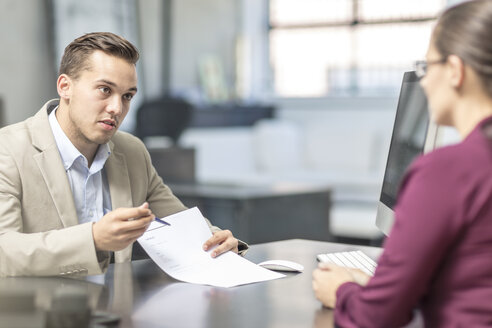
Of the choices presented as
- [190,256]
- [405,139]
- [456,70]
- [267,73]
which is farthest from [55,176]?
[267,73]

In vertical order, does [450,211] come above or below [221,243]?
above

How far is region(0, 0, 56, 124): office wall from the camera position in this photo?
6.05 m

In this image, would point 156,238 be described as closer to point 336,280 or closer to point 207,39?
point 336,280

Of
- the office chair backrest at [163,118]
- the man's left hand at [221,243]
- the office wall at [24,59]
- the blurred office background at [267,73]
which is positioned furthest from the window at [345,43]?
the man's left hand at [221,243]

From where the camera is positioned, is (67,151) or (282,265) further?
(67,151)

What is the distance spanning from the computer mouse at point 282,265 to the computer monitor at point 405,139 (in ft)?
0.92

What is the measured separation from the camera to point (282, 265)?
1.85 m

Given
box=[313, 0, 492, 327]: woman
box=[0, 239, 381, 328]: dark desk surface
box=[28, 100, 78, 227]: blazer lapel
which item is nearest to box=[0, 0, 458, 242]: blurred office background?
box=[28, 100, 78, 227]: blazer lapel

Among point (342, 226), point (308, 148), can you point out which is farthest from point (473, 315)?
point (308, 148)

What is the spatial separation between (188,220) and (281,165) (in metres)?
6.58

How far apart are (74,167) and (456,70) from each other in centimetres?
133

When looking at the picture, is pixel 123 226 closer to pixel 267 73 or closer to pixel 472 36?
pixel 472 36

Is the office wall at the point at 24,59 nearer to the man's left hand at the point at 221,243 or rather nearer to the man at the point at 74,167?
the man at the point at 74,167

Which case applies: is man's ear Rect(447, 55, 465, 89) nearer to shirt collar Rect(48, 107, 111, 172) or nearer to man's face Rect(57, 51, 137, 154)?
man's face Rect(57, 51, 137, 154)
